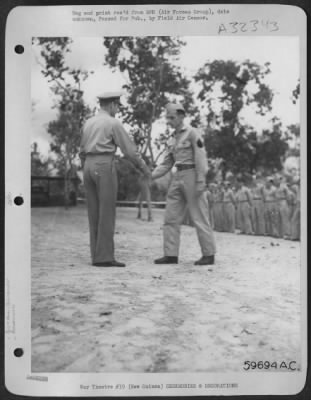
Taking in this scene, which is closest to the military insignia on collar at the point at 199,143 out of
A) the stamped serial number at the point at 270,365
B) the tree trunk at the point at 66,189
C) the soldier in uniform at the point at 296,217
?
the soldier in uniform at the point at 296,217

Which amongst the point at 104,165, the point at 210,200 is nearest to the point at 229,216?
the point at 210,200

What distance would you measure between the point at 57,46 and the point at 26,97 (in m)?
0.31

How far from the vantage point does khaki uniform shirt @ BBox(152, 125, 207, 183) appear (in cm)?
218

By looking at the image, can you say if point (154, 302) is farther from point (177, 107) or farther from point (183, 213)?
point (177, 107)

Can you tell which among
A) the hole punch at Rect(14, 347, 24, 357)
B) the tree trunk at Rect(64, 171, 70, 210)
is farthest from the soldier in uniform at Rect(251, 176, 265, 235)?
the hole punch at Rect(14, 347, 24, 357)

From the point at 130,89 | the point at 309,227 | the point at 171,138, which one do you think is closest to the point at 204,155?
the point at 171,138

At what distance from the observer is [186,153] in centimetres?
221

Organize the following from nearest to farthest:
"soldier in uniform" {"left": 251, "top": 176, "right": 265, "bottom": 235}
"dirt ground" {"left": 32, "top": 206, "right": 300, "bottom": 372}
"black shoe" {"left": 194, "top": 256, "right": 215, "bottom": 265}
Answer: "dirt ground" {"left": 32, "top": 206, "right": 300, "bottom": 372}
"black shoe" {"left": 194, "top": 256, "right": 215, "bottom": 265}
"soldier in uniform" {"left": 251, "top": 176, "right": 265, "bottom": 235}

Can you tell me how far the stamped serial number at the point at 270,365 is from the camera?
2090 millimetres

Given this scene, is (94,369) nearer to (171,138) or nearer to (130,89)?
(171,138)

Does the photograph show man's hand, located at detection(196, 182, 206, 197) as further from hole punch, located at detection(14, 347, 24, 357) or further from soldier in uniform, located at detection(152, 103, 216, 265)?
hole punch, located at detection(14, 347, 24, 357)

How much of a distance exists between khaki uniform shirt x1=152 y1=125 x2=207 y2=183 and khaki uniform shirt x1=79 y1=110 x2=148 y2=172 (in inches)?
5.6

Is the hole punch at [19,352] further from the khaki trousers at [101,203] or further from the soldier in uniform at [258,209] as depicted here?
the soldier in uniform at [258,209]

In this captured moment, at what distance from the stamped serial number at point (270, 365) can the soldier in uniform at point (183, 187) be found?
1.74 ft
